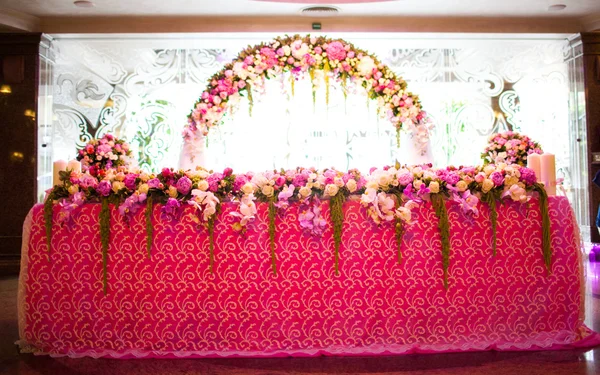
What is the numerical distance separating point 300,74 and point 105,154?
334 centimetres

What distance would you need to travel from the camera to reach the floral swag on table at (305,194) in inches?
135

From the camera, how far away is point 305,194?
343 centimetres

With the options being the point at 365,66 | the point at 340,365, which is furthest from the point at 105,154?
the point at 340,365

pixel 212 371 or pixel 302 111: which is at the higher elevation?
pixel 302 111

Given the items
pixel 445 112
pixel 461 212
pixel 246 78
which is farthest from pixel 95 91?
pixel 461 212

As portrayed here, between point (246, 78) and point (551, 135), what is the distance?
586 cm

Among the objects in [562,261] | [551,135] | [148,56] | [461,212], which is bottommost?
[562,261]

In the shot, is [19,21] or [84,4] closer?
[84,4]

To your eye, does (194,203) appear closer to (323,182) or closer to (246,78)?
(323,182)

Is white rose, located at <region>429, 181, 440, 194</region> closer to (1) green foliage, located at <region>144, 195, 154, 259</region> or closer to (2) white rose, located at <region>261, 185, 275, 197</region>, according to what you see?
(2) white rose, located at <region>261, 185, 275, 197</region>

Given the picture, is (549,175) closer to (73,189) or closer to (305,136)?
(73,189)

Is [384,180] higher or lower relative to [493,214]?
higher

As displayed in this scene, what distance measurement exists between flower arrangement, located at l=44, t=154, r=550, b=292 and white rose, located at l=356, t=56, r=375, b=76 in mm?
2171

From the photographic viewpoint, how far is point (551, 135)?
8969 mm
